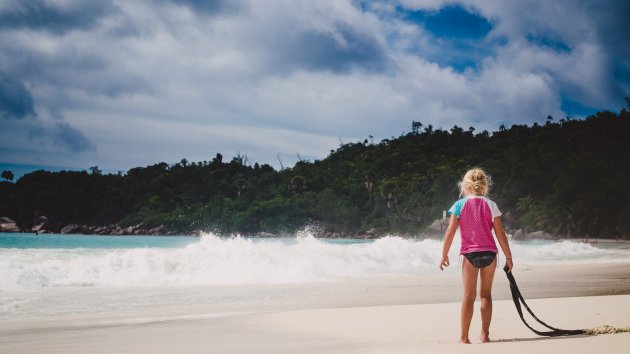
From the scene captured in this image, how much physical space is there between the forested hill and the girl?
76.2m

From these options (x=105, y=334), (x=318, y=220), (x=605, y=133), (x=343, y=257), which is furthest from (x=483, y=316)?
(x=318, y=220)

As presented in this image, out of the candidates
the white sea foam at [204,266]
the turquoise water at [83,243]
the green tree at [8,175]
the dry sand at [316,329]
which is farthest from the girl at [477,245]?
the green tree at [8,175]

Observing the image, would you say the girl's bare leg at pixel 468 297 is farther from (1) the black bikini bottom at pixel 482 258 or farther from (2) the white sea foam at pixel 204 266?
(2) the white sea foam at pixel 204 266

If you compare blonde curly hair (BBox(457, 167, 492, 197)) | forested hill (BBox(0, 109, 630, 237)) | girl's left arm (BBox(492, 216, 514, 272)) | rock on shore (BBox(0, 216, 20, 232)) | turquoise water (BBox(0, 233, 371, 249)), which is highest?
forested hill (BBox(0, 109, 630, 237))

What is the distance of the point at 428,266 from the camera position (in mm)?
20250

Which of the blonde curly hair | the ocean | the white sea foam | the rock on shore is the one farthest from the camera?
the rock on shore

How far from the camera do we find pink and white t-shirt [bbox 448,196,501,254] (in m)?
4.97

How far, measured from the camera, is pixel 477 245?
16.3 ft

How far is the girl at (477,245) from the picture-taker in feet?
16.3

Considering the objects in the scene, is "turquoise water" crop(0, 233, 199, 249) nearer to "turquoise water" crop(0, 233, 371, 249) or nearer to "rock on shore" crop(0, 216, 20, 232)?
"turquoise water" crop(0, 233, 371, 249)

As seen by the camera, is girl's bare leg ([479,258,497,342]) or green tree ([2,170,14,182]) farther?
green tree ([2,170,14,182])

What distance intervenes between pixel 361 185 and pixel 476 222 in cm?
10874

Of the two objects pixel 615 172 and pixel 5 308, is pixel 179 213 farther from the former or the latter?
pixel 5 308

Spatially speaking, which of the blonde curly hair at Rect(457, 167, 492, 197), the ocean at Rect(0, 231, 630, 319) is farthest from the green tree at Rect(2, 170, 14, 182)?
the blonde curly hair at Rect(457, 167, 492, 197)
